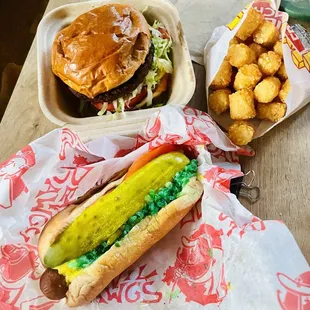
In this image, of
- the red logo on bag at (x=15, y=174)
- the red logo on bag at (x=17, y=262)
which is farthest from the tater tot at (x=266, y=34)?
the red logo on bag at (x=17, y=262)

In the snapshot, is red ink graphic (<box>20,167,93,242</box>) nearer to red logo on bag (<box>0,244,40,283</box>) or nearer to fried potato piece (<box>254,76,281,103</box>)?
red logo on bag (<box>0,244,40,283</box>)

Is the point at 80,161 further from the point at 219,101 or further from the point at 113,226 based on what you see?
the point at 219,101

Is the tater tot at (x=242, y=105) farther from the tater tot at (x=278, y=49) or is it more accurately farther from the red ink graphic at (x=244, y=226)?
the red ink graphic at (x=244, y=226)

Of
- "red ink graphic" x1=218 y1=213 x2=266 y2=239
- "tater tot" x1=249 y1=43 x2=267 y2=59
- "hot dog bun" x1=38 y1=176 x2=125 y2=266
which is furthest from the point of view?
"tater tot" x1=249 y1=43 x2=267 y2=59

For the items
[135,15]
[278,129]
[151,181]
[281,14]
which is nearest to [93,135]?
[151,181]

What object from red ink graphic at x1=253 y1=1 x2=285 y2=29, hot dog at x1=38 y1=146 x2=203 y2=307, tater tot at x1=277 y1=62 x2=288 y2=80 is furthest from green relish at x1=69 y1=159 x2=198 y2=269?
red ink graphic at x1=253 y1=1 x2=285 y2=29
